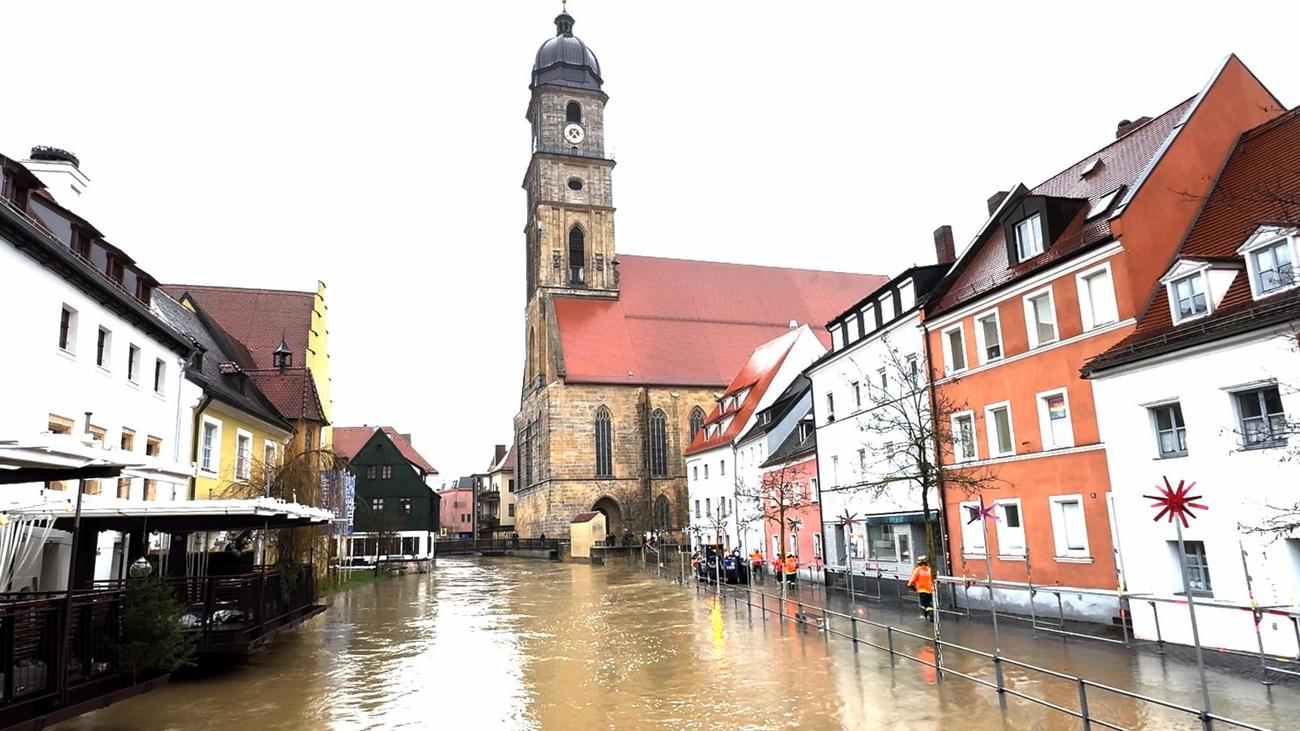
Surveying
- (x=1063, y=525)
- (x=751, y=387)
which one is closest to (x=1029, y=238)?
(x=1063, y=525)

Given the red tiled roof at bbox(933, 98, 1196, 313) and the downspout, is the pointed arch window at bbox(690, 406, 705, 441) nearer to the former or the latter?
the red tiled roof at bbox(933, 98, 1196, 313)

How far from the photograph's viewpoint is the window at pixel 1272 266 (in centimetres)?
1314

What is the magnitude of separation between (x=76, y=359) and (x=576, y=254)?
57.9 meters

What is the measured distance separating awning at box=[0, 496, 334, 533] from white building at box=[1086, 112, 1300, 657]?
1314 cm

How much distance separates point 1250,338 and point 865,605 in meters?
12.4

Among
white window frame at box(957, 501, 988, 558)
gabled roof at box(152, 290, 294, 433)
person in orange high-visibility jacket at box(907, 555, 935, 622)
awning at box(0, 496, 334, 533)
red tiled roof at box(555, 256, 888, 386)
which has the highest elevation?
red tiled roof at box(555, 256, 888, 386)

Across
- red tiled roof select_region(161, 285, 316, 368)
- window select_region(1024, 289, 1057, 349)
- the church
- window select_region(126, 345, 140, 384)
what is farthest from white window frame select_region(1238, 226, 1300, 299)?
the church

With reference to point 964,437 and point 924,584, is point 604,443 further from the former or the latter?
point 924,584

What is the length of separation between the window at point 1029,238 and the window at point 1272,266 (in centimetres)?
635

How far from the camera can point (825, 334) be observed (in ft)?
218

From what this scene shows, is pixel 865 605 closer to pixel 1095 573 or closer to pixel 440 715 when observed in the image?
pixel 1095 573

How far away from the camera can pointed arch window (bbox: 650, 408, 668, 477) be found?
2598 inches

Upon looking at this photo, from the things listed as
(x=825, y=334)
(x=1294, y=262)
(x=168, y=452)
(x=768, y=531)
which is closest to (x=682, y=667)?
(x=1294, y=262)

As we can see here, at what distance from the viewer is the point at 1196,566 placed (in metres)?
14.5
